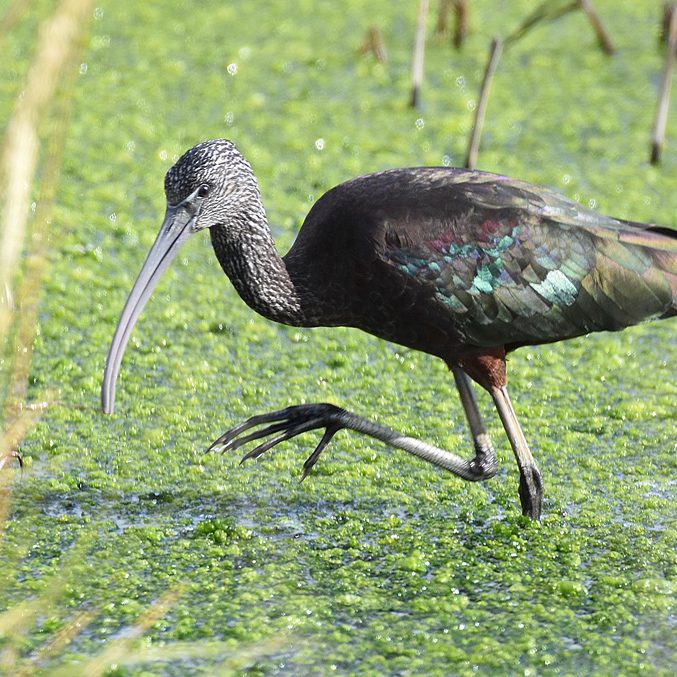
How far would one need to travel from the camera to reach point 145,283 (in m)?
4.02

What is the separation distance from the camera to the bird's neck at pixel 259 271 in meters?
4.25

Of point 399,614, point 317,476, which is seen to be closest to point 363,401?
point 317,476

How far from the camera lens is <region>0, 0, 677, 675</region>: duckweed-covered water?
3719 millimetres

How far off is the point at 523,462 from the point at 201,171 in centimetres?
140

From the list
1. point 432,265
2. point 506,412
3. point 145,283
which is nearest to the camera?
point 145,283

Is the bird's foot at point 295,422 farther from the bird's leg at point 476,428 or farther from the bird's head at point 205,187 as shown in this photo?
the bird's head at point 205,187

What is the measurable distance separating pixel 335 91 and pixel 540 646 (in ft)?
16.1

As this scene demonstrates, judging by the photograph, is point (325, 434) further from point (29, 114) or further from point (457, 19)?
point (457, 19)

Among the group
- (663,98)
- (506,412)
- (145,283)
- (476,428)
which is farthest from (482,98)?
(145,283)

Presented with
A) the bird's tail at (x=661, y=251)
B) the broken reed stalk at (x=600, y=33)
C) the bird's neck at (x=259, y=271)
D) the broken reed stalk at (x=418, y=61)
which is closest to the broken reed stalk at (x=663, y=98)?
the broken reed stalk at (x=600, y=33)

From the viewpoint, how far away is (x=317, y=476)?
188 inches

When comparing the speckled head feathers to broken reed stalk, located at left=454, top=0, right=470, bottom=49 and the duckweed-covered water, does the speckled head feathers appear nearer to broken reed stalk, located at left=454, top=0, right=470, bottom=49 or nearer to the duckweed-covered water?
the duckweed-covered water

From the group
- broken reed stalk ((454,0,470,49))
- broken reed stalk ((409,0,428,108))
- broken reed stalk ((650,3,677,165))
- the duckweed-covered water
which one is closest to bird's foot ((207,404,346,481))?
the duckweed-covered water

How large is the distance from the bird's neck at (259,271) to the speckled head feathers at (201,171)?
0.14 m
